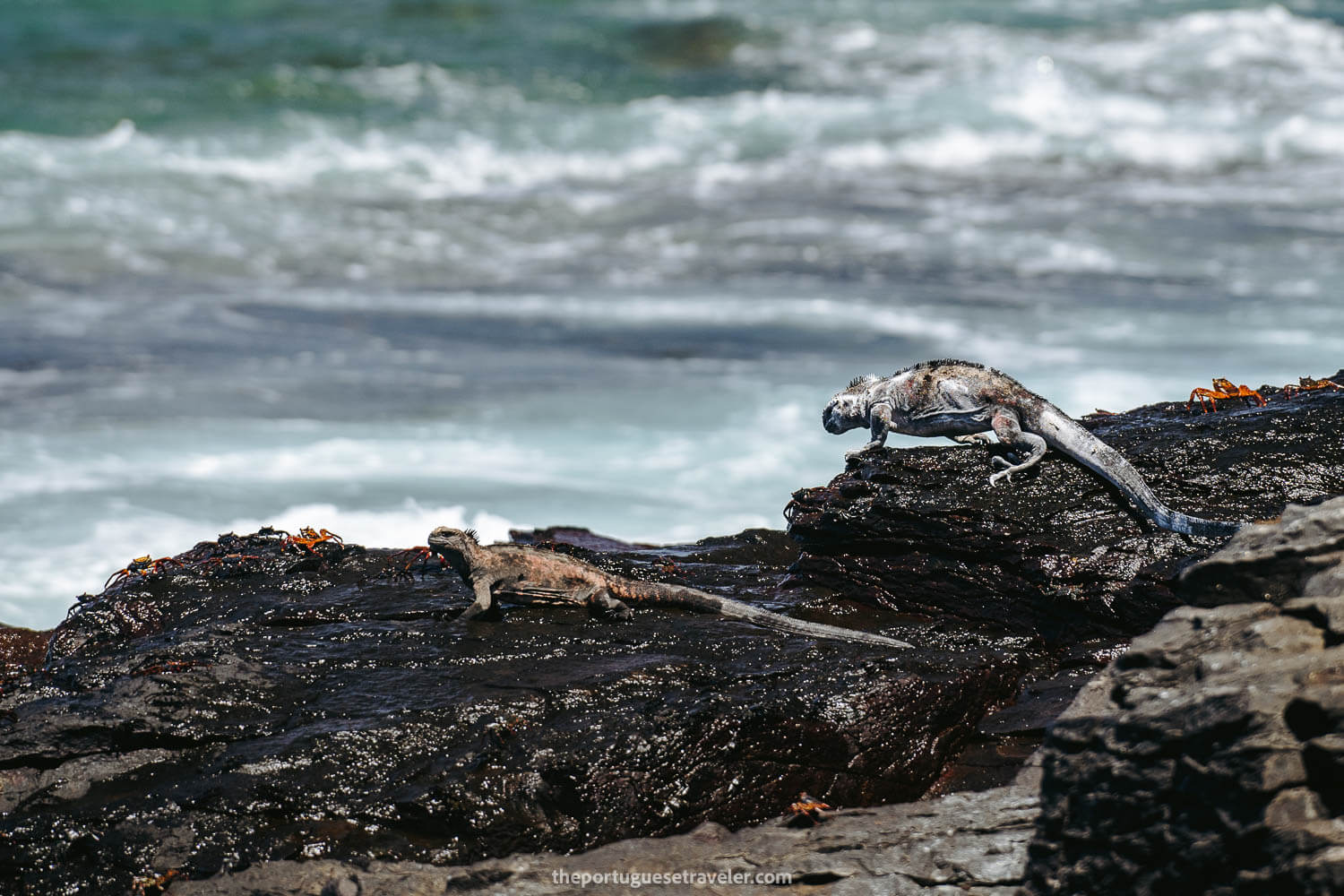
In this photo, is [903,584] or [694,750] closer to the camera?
[694,750]

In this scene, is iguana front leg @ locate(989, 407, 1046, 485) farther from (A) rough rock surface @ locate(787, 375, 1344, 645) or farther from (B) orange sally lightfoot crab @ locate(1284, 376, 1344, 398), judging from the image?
(B) orange sally lightfoot crab @ locate(1284, 376, 1344, 398)

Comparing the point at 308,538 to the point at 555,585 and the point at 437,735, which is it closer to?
the point at 555,585

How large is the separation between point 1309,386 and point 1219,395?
0.75 m

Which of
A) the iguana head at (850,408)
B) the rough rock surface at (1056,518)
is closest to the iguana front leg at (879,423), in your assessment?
the iguana head at (850,408)

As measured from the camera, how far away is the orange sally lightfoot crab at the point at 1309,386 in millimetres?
9078

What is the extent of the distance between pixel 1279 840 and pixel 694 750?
2.86m

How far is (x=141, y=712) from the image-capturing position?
6324 mm

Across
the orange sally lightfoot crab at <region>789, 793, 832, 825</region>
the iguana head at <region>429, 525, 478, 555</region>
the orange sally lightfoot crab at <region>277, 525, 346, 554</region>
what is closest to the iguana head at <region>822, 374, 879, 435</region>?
the iguana head at <region>429, 525, 478, 555</region>

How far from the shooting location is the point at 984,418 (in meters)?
8.72

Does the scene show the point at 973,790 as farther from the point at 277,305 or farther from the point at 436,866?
the point at 277,305

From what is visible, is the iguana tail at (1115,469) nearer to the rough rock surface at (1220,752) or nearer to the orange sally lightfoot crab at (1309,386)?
the orange sally lightfoot crab at (1309,386)

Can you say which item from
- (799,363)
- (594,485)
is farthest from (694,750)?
(799,363)

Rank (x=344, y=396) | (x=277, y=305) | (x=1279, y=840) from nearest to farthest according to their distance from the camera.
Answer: (x=1279, y=840) → (x=344, y=396) → (x=277, y=305)

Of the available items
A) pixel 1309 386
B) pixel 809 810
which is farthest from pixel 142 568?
pixel 1309 386
